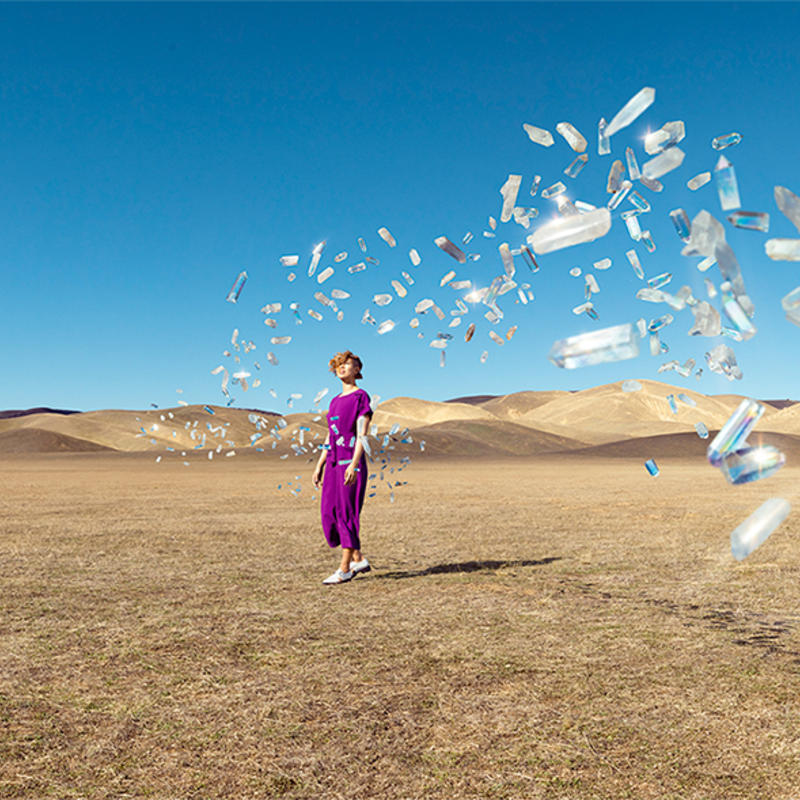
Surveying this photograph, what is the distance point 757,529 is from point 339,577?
17.7ft

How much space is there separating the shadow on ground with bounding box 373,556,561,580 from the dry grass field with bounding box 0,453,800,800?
7 centimetres

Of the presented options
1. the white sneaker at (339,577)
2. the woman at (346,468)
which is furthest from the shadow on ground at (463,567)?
the woman at (346,468)

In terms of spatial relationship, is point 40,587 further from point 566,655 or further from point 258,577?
point 566,655

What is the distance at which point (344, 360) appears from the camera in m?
8.04

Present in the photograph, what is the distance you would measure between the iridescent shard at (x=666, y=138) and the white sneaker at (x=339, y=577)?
5378 mm

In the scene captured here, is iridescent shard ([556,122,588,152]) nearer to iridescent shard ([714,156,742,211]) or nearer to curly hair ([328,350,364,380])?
iridescent shard ([714,156,742,211])

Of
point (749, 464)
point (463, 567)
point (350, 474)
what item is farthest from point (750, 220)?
point (463, 567)

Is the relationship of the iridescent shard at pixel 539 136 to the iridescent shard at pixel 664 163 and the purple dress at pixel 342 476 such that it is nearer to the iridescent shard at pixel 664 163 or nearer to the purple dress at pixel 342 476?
the iridescent shard at pixel 664 163

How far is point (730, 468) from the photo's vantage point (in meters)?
2.99

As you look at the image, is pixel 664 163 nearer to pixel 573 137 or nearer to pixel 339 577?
pixel 573 137

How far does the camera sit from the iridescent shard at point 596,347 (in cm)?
313

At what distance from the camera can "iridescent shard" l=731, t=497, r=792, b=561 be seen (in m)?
2.92

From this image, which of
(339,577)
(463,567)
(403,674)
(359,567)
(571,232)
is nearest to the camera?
(571,232)

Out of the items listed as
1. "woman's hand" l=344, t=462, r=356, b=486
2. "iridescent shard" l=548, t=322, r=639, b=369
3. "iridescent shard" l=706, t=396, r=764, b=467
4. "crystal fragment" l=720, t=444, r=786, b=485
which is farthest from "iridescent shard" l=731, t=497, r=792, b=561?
"woman's hand" l=344, t=462, r=356, b=486
